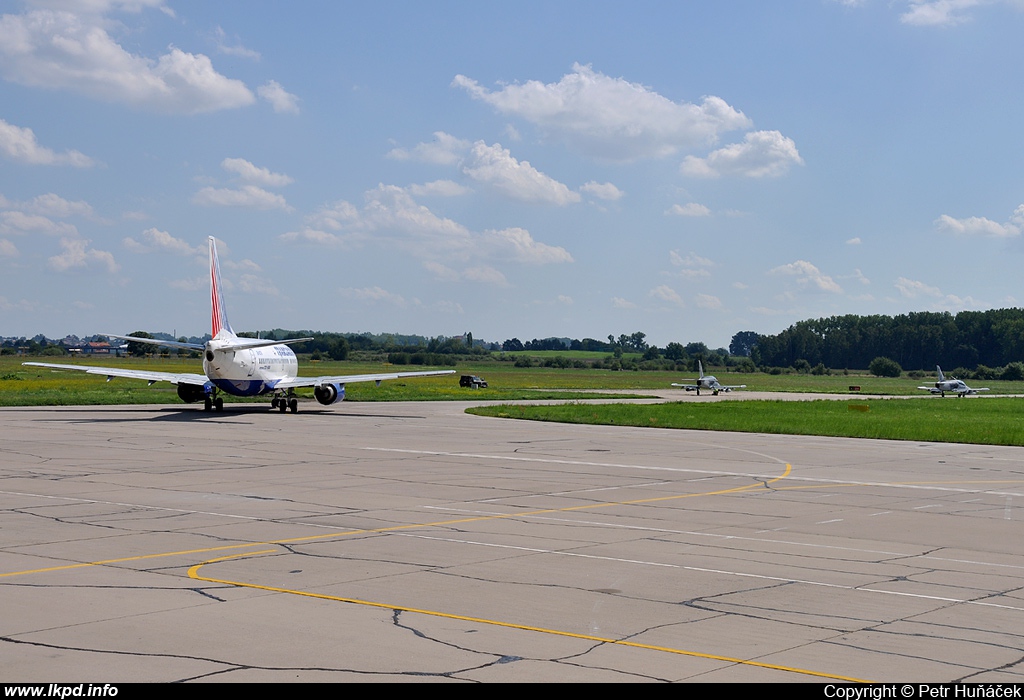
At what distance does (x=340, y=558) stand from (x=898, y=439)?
1368 inches

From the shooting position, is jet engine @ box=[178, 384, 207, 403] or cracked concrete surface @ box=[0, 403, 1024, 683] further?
jet engine @ box=[178, 384, 207, 403]

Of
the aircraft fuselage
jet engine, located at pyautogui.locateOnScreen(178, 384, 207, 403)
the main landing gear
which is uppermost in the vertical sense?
the aircraft fuselage

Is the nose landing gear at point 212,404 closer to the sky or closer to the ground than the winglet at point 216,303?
closer to the ground

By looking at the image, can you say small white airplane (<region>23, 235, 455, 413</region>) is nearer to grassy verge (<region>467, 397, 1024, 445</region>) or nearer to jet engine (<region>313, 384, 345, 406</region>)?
jet engine (<region>313, 384, 345, 406</region>)

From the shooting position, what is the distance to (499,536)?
685 inches

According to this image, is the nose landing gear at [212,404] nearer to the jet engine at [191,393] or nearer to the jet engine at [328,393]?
the jet engine at [191,393]

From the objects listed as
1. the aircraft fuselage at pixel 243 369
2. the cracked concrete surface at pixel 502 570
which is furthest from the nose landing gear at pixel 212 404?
the cracked concrete surface at pixel 502 570

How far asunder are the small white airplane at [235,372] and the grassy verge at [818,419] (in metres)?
9.52

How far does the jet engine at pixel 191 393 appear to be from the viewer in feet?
190

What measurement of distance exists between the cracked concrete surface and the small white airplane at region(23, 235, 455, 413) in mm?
20777

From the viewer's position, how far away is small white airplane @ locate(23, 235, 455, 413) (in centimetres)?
5231

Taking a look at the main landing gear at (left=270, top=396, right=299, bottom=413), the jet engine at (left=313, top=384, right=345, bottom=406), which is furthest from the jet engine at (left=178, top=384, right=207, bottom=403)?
the jet engine at (left=313, top=384, right=345, bottom=406)

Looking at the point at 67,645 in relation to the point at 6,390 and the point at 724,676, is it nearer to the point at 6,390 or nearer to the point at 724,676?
the point at 724,676
